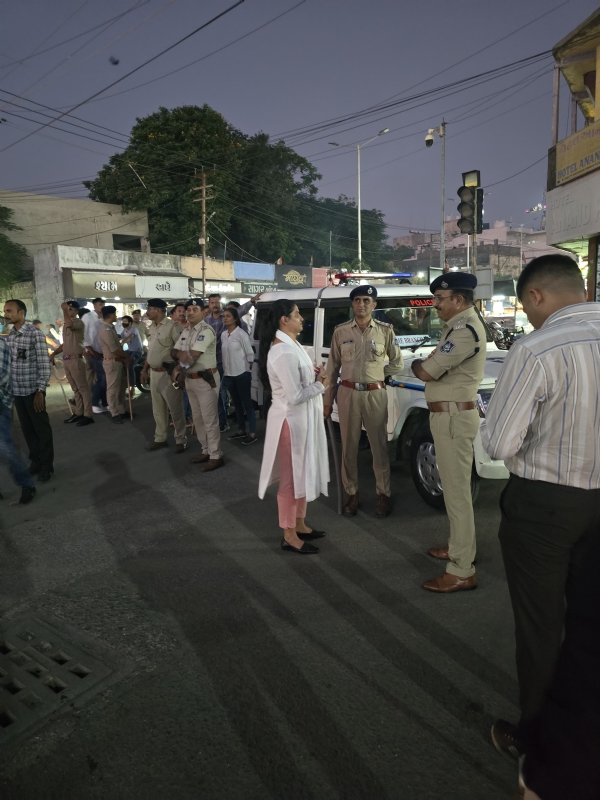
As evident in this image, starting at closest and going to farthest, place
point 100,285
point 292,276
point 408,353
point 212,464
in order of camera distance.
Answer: point 408,353 → point 212,464 → point 100,285 → point 292,276

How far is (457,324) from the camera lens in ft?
12.4

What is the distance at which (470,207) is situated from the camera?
9172 mm

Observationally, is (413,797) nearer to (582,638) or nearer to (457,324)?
(582,638)

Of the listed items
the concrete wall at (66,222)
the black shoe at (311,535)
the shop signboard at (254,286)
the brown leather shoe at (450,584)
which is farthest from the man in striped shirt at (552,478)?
the shop signboard at (254,286)

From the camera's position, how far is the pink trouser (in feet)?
14.0

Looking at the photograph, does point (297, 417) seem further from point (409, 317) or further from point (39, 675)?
point (409, 317)

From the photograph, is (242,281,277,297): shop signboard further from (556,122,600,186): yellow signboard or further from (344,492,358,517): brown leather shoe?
(344,492,358,517): brown leather shoe

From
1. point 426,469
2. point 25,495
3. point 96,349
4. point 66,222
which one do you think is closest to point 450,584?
point 426,469

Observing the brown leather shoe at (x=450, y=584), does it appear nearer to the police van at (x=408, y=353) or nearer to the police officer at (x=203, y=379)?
the police van at (x=408, y=353)

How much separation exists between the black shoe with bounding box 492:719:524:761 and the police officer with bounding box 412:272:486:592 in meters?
1.30

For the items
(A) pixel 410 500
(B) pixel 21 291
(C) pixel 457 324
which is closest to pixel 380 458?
(A) pixel 410 500

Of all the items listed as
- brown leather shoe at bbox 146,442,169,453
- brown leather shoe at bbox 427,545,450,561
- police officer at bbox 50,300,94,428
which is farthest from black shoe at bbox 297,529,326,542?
police officer at bbox 50,300,94,428

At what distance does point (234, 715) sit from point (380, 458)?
2860 millimetres

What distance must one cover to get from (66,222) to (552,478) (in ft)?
119
